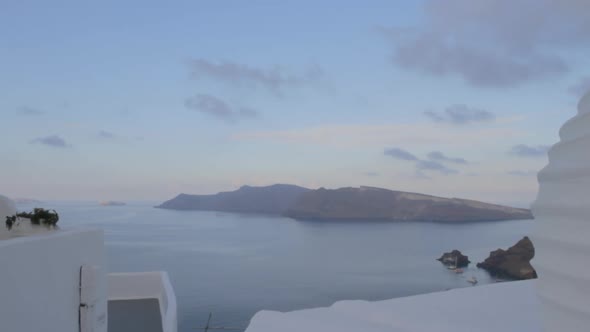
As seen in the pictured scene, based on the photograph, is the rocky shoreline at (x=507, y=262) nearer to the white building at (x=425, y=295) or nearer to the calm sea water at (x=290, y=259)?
the calm sea water at (x=290, y=259)

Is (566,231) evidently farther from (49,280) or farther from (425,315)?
(49,280)

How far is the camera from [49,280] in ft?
15.6

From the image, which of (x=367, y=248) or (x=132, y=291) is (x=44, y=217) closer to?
(x=132, y=291)

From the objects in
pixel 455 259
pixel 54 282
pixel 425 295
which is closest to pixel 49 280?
pixel 54 282

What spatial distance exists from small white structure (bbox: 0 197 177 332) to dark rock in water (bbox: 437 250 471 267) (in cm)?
5114

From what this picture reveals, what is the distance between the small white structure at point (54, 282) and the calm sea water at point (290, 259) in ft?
71.4

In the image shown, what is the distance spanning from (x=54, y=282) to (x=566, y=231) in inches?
171

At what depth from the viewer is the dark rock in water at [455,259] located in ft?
181

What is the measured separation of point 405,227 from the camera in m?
89.0

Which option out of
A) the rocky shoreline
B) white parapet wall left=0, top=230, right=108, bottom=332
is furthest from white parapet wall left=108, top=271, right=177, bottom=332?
the rocky shoreline

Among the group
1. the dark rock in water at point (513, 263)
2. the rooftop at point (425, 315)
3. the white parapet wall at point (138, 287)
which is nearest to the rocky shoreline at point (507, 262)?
the dark rock in water at point (513, 263)

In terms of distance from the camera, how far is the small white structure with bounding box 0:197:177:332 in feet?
13.0

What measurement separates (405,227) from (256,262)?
3776 cm

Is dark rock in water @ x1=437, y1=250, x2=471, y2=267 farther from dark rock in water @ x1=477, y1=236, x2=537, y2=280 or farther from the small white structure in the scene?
the small white structure
